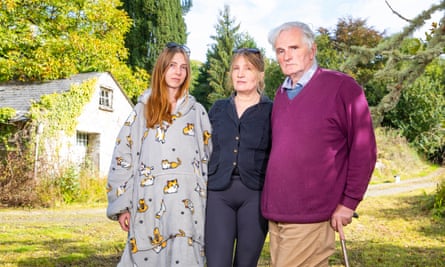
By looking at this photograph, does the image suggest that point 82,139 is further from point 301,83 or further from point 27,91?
point 301,83

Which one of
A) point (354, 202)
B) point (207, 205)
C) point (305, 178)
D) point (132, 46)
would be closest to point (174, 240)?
point (207, 205)

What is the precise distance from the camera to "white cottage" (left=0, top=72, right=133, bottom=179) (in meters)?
13.3

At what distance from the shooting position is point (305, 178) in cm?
248

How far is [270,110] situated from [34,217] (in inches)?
302

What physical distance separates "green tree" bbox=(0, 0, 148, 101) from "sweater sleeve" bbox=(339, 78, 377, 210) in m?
16.3

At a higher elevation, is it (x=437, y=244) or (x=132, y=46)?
(x=132, y=46)

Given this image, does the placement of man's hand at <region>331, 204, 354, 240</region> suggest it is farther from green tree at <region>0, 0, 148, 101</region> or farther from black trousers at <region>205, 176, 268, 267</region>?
green tree at <region>0, 0, 148, 101</region>

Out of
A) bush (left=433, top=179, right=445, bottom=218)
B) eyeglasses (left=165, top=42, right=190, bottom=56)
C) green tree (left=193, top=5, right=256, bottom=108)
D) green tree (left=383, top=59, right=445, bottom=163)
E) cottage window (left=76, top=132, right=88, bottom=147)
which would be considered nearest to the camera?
eyeglasses (left=165, top=42, right=190, bottom=56)

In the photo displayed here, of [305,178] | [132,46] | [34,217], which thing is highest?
[132,46]

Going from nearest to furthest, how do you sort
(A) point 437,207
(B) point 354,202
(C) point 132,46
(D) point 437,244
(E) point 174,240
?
(B) point 354,202
(E) point 174,240
(D) point 437,244
(A) point 437,207
(C) point 132,46

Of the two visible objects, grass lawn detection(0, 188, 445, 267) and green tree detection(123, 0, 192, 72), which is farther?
green tree detection(123, 0, 192, 72)

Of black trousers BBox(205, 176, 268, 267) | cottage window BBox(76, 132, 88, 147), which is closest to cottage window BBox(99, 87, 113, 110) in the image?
cottage window BBox(76, 132, 88, 147)

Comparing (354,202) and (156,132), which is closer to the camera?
(354,202)

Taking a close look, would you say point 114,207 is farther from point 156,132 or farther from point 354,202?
point 354,202
